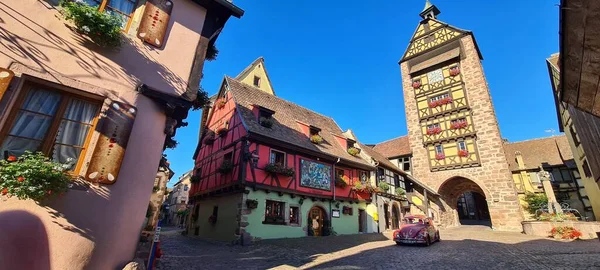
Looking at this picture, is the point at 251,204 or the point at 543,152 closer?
the point at 251,204

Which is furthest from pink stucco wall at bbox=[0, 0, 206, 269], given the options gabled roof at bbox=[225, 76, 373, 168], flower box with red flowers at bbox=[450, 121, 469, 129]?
flower box with red flowers at bbox=[450, 121, 469, 129]

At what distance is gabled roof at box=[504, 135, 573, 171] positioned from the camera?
73.0 ft

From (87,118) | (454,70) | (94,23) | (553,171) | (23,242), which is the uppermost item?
(454,70)

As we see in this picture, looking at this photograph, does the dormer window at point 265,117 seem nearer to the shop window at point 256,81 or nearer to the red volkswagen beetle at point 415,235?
the red volkswagen beetle at point 415,235

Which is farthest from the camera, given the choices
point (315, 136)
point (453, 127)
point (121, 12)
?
point (453, 127)

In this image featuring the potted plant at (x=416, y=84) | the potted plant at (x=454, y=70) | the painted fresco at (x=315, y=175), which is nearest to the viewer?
the painted fresco at (x=315, y=175)

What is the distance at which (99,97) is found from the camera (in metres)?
4.60

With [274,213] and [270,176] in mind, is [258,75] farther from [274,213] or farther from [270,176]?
[274,213]

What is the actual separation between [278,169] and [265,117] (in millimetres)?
3385

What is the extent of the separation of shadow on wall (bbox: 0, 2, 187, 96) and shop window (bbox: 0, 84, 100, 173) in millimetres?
402

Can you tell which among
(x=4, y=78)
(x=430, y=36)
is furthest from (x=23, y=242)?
(x=430, y=36)

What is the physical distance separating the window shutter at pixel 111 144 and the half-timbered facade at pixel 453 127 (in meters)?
21.7

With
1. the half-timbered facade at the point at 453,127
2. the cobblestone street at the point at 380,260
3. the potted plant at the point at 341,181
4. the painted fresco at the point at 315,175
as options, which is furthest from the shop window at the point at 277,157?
the half-timbered facade at the point at 453,127

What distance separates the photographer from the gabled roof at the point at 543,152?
22.3 metres
